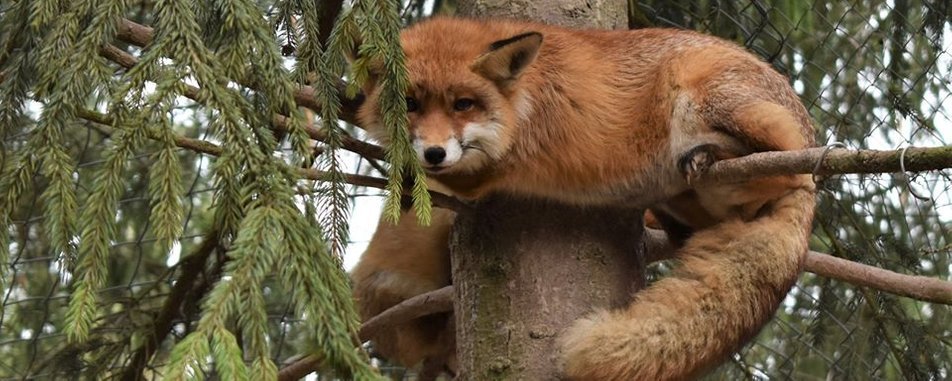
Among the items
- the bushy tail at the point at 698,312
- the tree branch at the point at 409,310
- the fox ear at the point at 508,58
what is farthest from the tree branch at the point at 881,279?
the fox ear at the point at 508,58

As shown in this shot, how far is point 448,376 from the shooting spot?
4.68 m

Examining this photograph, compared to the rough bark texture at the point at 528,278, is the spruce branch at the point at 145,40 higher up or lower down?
higher up

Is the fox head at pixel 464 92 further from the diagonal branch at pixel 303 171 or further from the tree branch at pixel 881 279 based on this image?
the tree branch at pixel 881 279

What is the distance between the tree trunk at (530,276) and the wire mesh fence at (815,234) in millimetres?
1300

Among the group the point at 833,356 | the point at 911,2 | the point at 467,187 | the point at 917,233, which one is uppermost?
the point at 911,2

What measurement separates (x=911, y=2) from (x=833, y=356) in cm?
175

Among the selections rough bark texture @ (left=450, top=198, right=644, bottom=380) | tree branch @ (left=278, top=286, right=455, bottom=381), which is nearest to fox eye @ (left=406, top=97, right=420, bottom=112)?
rough bark texture @ (left=450, top=198, right=644, bottom=380)

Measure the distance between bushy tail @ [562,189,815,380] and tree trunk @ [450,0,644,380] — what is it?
14 centimetres

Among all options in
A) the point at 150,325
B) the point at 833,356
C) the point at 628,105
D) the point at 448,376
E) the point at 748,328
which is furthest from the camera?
the point at 833,356

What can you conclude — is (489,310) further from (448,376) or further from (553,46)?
(448,376)

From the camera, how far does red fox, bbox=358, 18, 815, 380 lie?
10.2 ft

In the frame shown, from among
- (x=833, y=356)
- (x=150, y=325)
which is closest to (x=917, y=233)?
(x=833, y=356)

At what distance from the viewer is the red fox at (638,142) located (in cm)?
312

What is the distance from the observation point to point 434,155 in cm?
312
